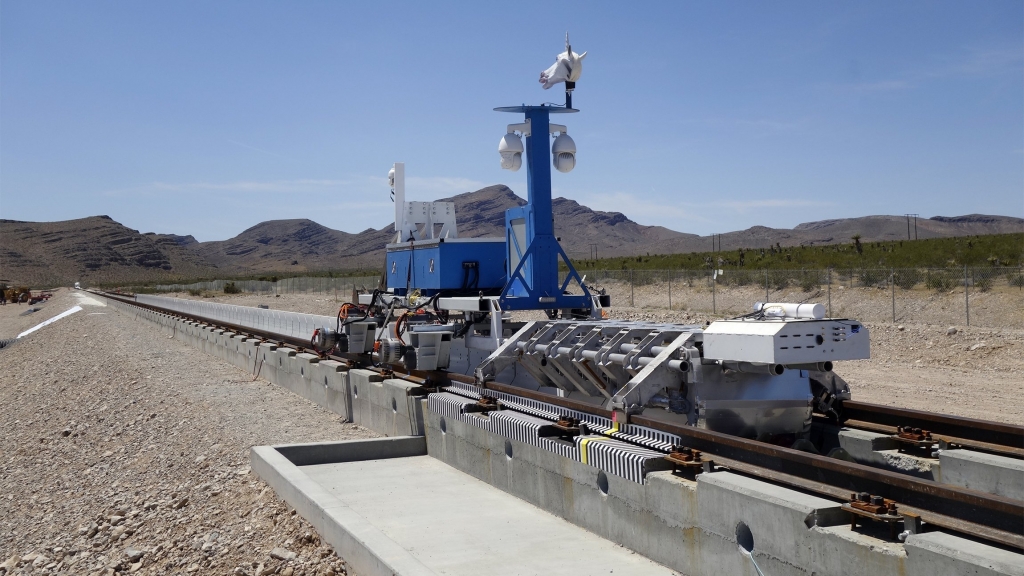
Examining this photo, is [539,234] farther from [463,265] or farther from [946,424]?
[946,424]

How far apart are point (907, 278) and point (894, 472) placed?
26.6 meters

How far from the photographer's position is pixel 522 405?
8969 millimetres

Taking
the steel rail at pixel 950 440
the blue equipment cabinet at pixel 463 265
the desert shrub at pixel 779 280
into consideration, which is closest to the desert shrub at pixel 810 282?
the desert shrub at pixel 779 280

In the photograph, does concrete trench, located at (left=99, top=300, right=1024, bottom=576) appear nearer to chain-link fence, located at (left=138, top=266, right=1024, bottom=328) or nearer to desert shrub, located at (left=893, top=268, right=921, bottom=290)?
chain-link fence, located at (left=138, top=266, right=1024, bottom=328)

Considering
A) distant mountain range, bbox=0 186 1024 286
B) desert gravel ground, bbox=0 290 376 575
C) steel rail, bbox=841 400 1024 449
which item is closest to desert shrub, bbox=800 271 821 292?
desert gravel ground, bbox=0 290 376 575

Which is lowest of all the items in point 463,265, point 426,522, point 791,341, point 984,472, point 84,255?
point 426,522

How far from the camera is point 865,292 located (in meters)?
29.8

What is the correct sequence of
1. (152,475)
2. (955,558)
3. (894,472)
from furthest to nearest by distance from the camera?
(152,475), (894,472), (955,558)

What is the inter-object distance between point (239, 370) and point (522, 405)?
50.1ft

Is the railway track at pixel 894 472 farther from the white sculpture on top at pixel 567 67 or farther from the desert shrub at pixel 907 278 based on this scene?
the desert shrub at pixel 907 278

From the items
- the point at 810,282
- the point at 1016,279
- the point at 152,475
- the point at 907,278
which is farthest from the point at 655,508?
the point at 810,282

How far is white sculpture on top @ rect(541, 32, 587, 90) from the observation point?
12.3 m

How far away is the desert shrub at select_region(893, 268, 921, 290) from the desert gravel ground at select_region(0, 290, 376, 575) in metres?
21.7

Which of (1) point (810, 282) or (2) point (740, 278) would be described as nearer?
(1) point (810, 282)
